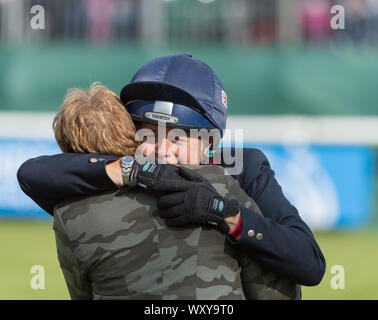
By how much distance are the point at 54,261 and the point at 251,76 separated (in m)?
3.56

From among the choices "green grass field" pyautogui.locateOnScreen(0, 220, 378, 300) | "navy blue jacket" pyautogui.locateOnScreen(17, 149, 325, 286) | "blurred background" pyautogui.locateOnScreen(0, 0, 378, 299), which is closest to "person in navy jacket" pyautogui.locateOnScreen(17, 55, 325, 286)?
"navy blue jacket" pyautogui.locateOnScreen(17, 149, 325, 286)

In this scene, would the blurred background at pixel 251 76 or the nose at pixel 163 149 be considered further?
the blurred background at pixel 251 76

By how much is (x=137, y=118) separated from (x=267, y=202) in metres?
0.52

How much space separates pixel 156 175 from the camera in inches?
75.0

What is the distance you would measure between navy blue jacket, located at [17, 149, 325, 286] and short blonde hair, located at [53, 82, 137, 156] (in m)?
0.05

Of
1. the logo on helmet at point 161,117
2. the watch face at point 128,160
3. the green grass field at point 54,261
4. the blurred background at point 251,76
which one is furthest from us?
the blurred background at point 251,76

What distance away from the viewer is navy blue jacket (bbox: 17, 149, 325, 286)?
1.91 m

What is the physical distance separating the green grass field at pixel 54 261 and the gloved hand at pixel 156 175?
367 cm

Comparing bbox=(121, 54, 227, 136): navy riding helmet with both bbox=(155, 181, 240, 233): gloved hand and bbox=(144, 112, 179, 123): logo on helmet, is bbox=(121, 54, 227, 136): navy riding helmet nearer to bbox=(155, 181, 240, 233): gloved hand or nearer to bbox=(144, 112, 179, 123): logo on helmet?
bbox=(144, 112, 179, 123): logo on helmet

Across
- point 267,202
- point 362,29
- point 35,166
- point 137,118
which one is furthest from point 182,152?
point 362,29

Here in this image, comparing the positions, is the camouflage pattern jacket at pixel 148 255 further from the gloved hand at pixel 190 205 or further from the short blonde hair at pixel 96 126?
the short blonde hair at pixel 96 126

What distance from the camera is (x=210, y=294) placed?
1.86m

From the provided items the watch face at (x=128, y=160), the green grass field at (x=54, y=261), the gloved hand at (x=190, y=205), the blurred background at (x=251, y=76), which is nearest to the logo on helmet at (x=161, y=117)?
the watch face at (x=128, y=160)

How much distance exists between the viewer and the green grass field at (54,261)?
5480 millimetres
